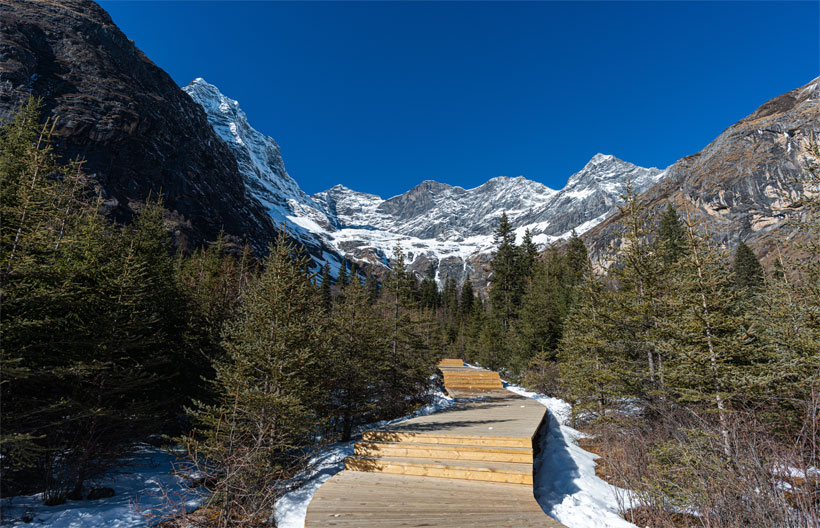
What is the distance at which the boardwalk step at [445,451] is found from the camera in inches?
260

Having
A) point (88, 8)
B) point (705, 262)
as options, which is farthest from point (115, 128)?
point (705, 262)

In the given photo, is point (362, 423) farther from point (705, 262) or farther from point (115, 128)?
point (115, 128)

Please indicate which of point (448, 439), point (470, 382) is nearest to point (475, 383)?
point (470, 382)

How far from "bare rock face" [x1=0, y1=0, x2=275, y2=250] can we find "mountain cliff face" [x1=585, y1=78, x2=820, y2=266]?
99.4 meters

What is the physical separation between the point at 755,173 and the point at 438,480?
390 feet

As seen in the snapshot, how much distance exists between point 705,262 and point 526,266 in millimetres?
35391

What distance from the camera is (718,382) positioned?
22.4 ft

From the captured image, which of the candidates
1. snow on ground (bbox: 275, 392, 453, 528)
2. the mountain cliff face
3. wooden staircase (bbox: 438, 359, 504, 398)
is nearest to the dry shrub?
snow on ground (bbox: 275, 392, 453, 528)

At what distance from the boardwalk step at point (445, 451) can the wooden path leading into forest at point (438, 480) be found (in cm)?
2

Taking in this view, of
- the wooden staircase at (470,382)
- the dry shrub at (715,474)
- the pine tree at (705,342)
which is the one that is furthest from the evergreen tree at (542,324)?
the pine tree at (705,342)

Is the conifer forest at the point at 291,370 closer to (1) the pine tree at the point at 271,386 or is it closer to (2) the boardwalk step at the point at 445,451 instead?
(1) the pine tree at the point at 271,386

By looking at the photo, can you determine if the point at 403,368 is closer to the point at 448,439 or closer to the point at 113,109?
the point at 448,439

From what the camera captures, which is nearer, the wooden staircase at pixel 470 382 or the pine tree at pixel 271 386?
the pine tree at pixel 271 386

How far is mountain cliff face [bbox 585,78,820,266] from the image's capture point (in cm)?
7844
